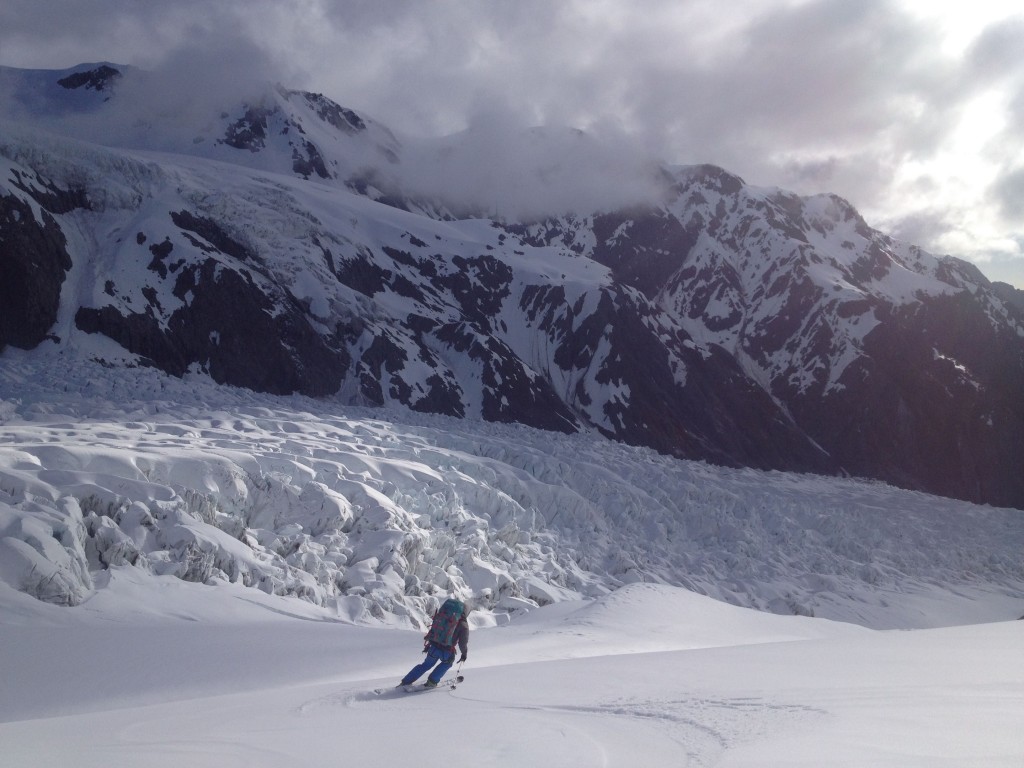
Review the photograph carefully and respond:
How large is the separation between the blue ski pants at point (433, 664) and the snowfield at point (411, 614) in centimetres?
30

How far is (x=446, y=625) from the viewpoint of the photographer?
8.23 m

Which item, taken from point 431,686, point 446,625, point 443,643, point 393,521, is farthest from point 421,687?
point 393,521

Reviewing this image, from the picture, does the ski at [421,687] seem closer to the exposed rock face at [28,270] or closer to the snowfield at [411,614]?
the snowfield at [411,614]

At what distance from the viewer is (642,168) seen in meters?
162

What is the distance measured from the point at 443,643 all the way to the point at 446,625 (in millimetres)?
187

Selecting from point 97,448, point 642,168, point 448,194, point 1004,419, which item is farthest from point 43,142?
point 642,168

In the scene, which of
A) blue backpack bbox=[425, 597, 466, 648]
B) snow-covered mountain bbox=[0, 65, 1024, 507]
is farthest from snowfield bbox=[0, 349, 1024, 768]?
snow-covered mountain bbox=[0, 65, 1024, 507]

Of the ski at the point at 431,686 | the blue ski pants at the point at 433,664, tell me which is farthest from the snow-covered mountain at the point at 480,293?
the ski at the point at 431,686

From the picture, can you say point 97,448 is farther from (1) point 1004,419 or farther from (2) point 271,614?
(1) point 1004,419

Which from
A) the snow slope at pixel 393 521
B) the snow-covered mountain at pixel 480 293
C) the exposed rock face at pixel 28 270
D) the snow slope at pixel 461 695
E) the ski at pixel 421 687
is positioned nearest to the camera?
the snow slope at pixel 461 695

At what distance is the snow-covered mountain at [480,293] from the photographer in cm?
4838

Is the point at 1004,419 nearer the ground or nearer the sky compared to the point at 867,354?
nearer the ground

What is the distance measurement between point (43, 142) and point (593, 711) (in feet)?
189

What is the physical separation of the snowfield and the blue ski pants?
30cm
